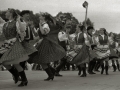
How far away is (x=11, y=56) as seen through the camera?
255 inches

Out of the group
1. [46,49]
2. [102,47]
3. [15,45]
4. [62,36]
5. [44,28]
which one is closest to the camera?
[15,45]

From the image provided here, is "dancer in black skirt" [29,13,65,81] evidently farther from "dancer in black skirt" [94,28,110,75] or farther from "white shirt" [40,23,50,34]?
"dancer in black skirt" [94,28,110,75]

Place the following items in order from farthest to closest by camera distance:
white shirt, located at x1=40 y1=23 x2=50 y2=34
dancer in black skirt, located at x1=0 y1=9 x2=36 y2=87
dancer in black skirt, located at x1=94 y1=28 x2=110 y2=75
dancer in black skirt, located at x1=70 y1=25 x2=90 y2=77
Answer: dancer in black skirt, located at x1=94 y1=28 x2=110 y2=75 → dancer in black skirt, located at x1=70 y1=25 x2=90 y2=77 → white shirt, located at x1=40 y1=23 x2=50 y2=34 → dancer in black skirt, located at x1=0 y1=9 x2=36 y2=87

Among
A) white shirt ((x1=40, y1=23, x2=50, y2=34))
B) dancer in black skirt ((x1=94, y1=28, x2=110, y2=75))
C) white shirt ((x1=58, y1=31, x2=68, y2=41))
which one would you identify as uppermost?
white shirt ((x1=40, y1=23, x2=50, y2=34))

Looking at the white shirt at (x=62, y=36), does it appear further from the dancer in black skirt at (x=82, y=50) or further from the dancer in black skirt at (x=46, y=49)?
the dancer in black skirt at (x=46, y=49)

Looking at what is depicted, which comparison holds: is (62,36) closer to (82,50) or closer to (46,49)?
(82,50)

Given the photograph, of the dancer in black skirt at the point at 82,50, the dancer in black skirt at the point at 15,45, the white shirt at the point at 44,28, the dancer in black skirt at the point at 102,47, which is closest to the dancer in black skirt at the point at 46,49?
the white shirt at the point at 44,28

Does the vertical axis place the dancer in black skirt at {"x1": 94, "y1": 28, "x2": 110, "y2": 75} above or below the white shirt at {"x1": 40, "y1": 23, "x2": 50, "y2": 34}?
below

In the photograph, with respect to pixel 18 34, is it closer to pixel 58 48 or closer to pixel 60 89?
pixel 60 89

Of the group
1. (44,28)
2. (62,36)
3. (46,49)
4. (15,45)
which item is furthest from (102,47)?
(15,45)

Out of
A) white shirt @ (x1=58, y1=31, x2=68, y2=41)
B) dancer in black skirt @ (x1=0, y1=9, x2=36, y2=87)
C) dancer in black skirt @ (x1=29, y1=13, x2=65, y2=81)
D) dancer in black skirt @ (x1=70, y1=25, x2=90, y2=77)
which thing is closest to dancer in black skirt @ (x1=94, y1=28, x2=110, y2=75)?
dancer in black skirt @ (x1=70, y1=25, x2=90, y2=77)

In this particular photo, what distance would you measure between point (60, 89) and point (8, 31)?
1699mm

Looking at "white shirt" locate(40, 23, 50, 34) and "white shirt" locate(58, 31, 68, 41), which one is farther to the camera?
"white shirt" locate(58, 31, 68, 41)

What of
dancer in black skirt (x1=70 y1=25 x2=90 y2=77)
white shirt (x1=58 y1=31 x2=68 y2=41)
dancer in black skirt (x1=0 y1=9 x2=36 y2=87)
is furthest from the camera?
white shirt (x1=58 y1=31 x2=68 y2=41)
